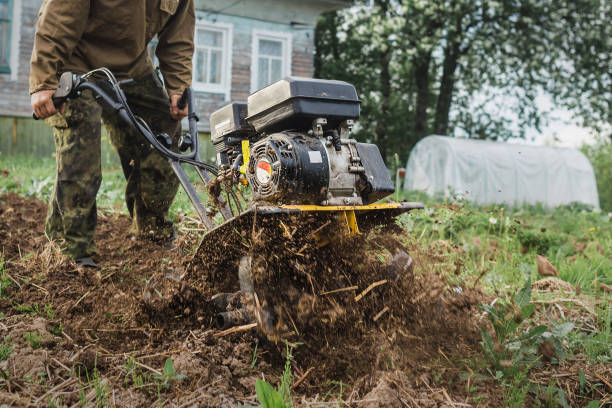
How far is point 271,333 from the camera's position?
197 cm

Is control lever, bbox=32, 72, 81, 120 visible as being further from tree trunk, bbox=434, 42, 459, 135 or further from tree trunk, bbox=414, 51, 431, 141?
tree trunk, bbox=414, 51, 431, 141

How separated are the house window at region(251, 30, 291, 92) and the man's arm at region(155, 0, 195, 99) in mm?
8393

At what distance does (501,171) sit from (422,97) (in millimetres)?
5290

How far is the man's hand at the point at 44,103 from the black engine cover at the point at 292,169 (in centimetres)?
135

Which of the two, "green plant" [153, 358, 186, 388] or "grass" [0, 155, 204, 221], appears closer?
"green plant" [153, 358, 186, 388]

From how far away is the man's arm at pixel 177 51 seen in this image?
140 inches

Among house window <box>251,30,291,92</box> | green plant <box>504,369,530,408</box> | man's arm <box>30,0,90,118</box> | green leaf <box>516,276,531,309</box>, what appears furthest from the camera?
house window <box>251,30,291,92</box>

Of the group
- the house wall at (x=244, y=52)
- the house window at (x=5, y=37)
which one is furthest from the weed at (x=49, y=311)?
the house wall at (x=244, y=52)

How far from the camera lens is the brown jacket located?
2898 millimetres

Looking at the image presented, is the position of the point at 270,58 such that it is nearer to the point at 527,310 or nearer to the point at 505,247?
the point at 505,247

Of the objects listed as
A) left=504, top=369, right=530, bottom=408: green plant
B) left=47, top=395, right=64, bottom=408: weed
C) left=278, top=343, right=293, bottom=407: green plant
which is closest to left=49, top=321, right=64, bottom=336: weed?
left=47, top=395, right=64, bottom=408: weed

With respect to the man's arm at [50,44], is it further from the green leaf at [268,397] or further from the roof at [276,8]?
the roof at [276,8]

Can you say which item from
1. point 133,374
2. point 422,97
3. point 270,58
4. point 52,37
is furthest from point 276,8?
point 133,374

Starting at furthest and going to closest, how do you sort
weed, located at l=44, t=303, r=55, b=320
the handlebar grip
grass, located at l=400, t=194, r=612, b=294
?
grass, located at l=400, t=194, r=612, b=294 < the handlebar grip < weed, located at l=44, t=303, r=55, b=320
